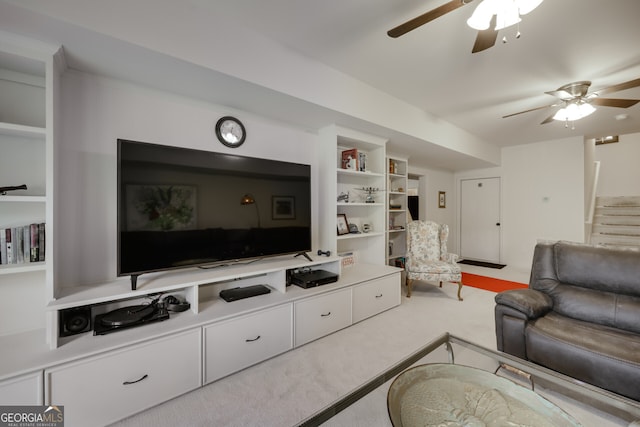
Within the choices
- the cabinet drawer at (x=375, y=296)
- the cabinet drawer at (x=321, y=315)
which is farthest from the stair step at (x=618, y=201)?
the cabinet drawer at (x=321, y=315)

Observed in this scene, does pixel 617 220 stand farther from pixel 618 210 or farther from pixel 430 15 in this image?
pixel 430 15

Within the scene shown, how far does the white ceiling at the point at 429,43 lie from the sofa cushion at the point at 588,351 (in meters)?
2.12

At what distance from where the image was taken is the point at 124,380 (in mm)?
1404

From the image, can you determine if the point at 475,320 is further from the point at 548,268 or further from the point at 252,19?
the point at 252,19

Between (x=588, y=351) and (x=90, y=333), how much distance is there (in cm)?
299

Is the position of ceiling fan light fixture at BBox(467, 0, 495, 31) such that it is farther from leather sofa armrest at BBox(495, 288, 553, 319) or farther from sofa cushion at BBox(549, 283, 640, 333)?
sofa cushion at BBox(549, 283, 640, 333)

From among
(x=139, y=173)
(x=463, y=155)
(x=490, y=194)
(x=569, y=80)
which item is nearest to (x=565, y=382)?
(x=139, y=173)

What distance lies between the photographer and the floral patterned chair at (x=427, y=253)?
3328 millimetres

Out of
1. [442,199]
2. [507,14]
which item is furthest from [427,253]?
[507,14]

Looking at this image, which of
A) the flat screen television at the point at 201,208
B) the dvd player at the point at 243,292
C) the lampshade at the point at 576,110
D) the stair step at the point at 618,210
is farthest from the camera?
the stair step at the point at 618,210

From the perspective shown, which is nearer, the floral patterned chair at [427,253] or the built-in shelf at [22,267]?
the built-in shelf at [22,267]

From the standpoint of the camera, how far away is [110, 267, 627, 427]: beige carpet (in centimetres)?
140

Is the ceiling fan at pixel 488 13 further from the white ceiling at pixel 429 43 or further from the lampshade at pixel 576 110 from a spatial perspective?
the lampshade at pixel 576 110

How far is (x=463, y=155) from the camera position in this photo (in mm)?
4289
